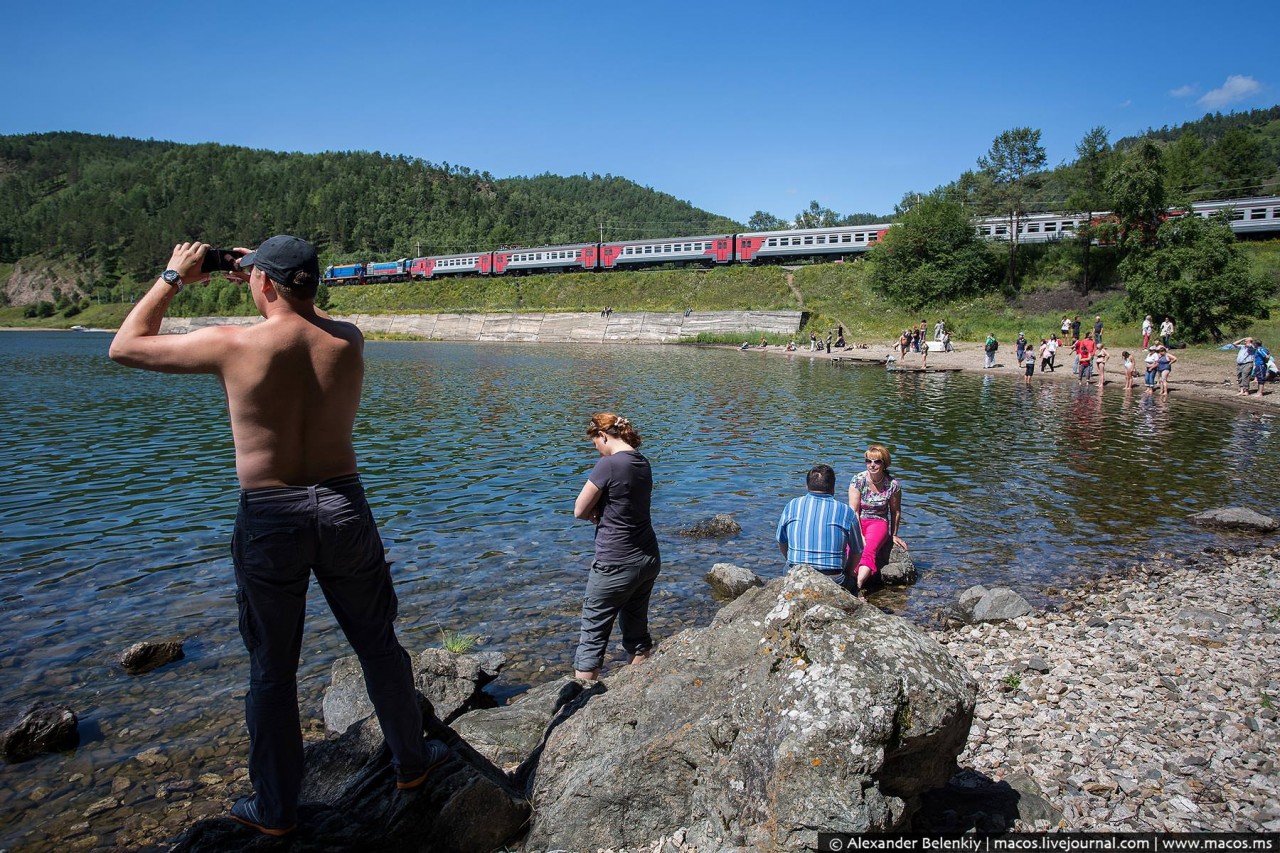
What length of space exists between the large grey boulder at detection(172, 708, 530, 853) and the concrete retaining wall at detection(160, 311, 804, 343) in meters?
67.9

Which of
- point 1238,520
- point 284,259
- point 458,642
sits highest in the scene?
point 284,259

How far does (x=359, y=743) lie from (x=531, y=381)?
3708 centimetres

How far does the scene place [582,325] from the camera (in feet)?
275

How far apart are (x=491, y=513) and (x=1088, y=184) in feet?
226

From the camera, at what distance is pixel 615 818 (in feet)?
14.7

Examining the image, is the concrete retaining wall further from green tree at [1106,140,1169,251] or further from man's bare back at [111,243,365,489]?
man's bare back at [111,243,365,489]

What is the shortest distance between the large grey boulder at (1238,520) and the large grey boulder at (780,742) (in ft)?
40.0

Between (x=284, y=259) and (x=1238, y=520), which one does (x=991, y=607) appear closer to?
(x=1238, y=520)

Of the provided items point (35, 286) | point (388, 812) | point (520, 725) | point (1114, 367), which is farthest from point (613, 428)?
point (35, 286)

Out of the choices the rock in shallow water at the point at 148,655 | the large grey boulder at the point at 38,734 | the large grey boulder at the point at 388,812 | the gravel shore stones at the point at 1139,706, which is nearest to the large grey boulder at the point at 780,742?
the large grey boulder at the point at 388,812

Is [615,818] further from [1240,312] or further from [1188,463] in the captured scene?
[1240,312]

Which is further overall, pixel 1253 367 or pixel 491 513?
pixel 1253 367

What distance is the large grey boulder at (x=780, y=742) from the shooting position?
3.79 meters

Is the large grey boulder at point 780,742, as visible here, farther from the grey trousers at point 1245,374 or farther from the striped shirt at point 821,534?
the grey trousers at point 1245,374
